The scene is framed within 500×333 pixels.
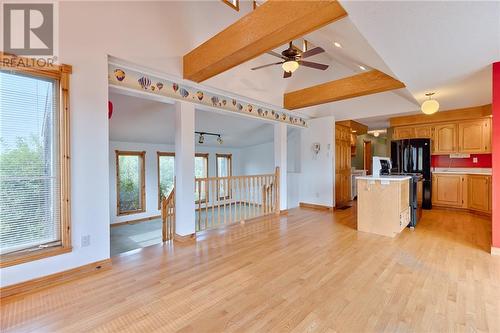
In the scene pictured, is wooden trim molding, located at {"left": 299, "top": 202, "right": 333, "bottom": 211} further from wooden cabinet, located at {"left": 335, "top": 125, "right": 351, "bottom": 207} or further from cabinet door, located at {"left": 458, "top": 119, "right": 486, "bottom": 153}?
cabinet door, located at {"left": 458, "top": 119, "right": 486, "bottom": 153}

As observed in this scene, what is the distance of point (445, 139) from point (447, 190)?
1.23 meters

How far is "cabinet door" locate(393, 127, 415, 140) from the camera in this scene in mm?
6027

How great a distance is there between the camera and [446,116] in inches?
212

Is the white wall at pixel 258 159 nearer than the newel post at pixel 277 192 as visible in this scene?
No

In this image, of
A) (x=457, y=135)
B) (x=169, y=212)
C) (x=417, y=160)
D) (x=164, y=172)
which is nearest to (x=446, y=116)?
(x=457, y=135)

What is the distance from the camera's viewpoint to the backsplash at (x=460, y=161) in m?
5.32

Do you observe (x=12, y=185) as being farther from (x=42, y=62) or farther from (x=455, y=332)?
(x=455, y=332)

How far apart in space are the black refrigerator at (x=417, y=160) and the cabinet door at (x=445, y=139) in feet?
1.22

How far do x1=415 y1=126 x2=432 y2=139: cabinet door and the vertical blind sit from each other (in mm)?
7235

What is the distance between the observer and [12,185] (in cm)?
214

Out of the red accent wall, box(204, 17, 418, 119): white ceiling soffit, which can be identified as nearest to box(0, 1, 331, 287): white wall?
box(204, 17, 418, 119): white ceiling soffit

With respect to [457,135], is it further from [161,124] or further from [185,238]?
[161,124]

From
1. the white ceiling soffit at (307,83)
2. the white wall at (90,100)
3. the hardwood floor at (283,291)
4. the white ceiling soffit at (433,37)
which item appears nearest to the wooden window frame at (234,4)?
the white ceiling soffit at (307,83)

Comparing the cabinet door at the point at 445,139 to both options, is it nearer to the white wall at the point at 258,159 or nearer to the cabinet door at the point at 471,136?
the cabinet door at the point at 471,136
